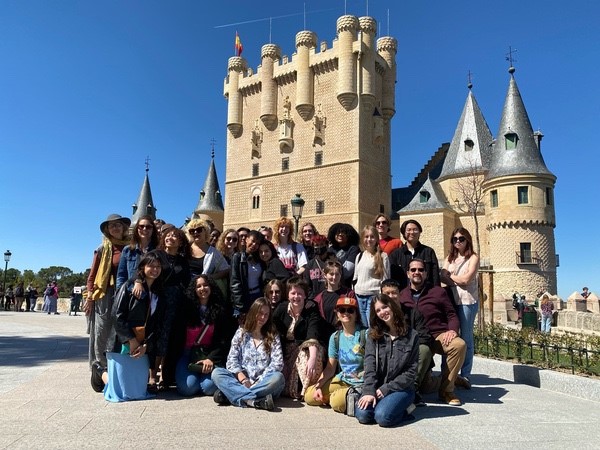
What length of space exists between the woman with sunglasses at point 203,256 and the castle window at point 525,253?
25535mm

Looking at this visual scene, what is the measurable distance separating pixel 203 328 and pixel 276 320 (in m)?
0.81

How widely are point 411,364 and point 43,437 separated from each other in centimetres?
303

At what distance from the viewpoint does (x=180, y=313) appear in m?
5.03

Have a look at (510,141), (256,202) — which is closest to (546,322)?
(510,141)

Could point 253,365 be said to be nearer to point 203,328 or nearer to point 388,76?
point 203,328

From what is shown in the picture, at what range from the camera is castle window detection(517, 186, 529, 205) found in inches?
1077

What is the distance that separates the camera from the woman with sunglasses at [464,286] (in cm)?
545

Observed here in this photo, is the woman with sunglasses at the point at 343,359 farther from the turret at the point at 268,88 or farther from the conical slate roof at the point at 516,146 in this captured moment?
the turret at the point at 268,88

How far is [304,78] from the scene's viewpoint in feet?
A: 112

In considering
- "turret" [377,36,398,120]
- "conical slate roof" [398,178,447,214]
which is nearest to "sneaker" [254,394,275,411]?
"conical slate roof" [398,178,447,214]

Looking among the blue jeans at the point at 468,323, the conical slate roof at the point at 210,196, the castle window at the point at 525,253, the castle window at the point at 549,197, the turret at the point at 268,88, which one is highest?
the turret at the point at 268,88

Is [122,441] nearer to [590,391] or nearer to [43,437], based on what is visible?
[43,437]

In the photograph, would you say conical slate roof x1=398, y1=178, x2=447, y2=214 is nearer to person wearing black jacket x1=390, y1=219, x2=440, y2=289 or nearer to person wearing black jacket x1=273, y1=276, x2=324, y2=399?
person wearing black jacket x1=390, y1=219, x2=440, y2=289

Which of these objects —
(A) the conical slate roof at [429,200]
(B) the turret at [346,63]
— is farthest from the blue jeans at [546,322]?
(B) the turret at [346,63]
